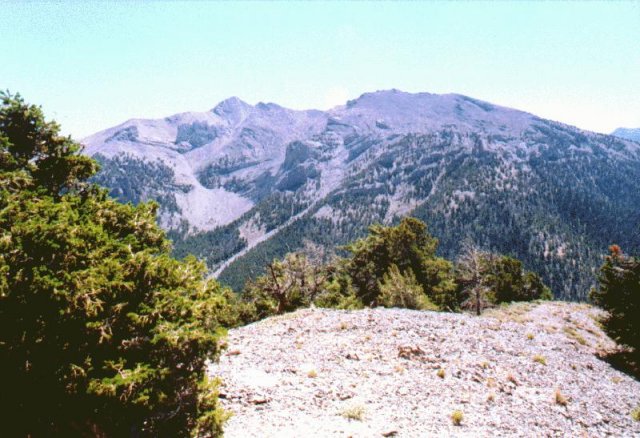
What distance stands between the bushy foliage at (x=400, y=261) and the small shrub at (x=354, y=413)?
103ft

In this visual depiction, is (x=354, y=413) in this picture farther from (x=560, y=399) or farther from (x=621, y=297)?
(x=621, y=297)

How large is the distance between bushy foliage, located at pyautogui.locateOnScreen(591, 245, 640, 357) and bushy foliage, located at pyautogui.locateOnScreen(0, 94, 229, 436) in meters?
31.4

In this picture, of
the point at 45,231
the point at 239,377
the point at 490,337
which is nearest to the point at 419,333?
the point at 490,337

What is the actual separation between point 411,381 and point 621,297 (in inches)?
925

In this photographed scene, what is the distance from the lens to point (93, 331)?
9477 mm

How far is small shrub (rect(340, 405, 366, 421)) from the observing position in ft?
45.8

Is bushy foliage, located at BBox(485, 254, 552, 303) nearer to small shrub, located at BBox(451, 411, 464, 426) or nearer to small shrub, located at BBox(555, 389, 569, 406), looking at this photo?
small shrub, located at BBox(555, 389, 569, 406)

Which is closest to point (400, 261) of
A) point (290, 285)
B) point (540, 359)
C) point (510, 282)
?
point (290, 285)

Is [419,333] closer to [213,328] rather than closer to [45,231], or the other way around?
[213,328]

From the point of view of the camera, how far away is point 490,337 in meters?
23.7

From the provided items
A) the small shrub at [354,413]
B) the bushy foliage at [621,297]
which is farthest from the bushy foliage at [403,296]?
the small shrub at [354,413]

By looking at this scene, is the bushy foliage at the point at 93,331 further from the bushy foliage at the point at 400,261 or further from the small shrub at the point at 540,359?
the bushy foliage at the point at 400,261

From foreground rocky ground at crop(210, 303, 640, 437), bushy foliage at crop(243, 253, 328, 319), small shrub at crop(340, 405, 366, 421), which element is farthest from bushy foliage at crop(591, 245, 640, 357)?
bushy foliage at crop(243, 253, 328, 319)

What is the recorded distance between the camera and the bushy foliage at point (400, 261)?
1857 inches
